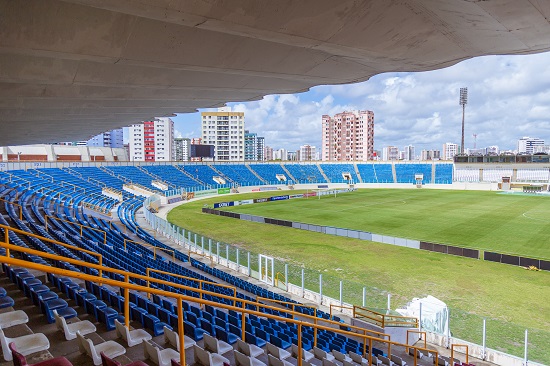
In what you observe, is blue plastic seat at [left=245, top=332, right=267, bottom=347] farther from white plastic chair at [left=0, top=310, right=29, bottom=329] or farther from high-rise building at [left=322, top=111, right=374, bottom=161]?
high-rise building at [left=322, top=111, right=374, bottom=161]

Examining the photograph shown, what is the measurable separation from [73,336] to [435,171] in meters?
82.9

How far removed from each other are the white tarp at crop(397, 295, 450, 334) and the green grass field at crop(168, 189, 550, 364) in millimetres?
374

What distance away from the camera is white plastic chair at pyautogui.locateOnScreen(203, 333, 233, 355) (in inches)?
241

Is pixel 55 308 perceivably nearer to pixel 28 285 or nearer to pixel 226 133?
pixel 28 285

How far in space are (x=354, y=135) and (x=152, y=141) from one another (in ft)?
301

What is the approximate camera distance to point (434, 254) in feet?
78.1

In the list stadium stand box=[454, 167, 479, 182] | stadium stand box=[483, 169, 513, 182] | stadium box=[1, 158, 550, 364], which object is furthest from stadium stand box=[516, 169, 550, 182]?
stadium box=[1, 158, 550, 364]

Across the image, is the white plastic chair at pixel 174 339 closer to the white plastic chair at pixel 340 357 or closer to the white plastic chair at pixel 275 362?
the white plastic chair at pixel 275 362

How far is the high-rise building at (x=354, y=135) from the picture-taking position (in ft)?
527

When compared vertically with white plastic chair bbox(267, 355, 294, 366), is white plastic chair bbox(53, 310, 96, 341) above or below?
above

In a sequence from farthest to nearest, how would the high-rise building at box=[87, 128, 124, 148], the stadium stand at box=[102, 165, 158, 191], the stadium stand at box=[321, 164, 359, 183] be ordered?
the high-rise building at box=[87, 128, 124, 148] < the stadium stand at box=[321, 164, 359, 183] < the stadium stand at box=[102, 165, 158, 191]

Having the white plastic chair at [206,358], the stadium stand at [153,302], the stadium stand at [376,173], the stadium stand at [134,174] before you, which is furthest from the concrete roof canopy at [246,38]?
the stadium stand at [376,173]

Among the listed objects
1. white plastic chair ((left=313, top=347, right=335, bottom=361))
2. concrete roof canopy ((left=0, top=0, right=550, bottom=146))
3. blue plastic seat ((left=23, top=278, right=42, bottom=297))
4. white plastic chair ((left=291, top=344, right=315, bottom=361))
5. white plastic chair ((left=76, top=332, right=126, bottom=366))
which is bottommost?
white plastic chair ((left=313, top=347, right=335, bottom=361))

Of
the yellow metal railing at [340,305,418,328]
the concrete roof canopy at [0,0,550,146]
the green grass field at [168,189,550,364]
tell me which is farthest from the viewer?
the green grass field at [168,189,550,364]
